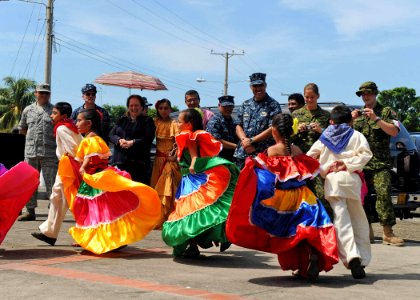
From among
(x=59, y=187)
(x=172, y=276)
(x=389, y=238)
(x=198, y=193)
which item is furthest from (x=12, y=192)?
(x=389, y=238)

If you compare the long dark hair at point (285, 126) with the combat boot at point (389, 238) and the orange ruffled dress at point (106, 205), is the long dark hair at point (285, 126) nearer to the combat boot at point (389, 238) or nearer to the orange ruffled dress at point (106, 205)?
the orange ruffled dress at point (106, 205)

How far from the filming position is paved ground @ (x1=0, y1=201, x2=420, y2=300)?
566 centimetres

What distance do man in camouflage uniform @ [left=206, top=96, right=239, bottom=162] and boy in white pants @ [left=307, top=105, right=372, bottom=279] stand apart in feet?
8.79

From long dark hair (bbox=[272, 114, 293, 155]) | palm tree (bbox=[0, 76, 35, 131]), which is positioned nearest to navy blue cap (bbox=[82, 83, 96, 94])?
long dark hair (bbox=[272, 114, 293, 155])

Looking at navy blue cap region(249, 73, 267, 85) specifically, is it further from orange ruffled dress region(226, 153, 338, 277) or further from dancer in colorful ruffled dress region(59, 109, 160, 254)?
orange ruffled dress region(226, 153, 338, 277)

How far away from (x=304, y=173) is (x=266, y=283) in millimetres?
1080

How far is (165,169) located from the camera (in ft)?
35.1

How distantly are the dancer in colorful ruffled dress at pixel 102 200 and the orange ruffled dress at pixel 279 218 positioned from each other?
5.74ft

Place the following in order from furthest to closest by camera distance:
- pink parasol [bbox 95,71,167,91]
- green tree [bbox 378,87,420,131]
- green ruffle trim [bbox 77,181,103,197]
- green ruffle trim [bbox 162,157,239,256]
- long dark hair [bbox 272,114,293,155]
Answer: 1. green tree [bbox 378,87,420,131]
2. pink parasol [bbox 95,71,167,91]
3. green ruffle trim [bbox 77,181,103,197]
4. green ruffle trim [bbox 162,157,239,256]
5. long dark hair [bbox 272,114,293,155]

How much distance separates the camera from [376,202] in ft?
31.2

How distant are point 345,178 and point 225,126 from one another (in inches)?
125

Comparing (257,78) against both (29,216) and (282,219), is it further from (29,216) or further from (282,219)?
(29,216)

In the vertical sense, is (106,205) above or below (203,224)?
above

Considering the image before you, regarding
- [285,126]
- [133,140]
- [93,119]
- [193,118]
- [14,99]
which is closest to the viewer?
[285,126]
